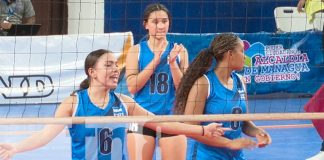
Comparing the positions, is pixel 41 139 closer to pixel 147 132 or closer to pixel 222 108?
pixel 147 132

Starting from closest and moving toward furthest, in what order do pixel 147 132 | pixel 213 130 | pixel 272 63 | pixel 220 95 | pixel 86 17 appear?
pixel 213 130 → pixel 220 95 → pixel 147 132 → pixel 272 63 → pixel 86 17

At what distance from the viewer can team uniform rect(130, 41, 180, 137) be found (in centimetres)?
451

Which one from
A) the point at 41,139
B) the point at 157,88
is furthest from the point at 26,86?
the point at 41,139

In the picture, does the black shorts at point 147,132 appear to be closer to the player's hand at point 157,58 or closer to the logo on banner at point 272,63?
the player's hand at point 157,58

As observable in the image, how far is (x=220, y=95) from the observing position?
382cm

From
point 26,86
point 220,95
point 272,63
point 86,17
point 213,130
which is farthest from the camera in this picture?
point 86,17

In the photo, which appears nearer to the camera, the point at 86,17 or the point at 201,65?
the point at 201,65

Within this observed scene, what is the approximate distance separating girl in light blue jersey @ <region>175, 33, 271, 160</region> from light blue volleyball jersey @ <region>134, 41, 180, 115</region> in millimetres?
560

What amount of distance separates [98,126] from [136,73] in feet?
2.72

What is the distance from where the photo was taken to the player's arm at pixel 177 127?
372 cm

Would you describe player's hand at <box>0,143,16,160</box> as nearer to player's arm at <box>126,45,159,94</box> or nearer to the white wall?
player's arm at <box>126,45,159,94</box>

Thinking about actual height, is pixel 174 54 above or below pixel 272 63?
above

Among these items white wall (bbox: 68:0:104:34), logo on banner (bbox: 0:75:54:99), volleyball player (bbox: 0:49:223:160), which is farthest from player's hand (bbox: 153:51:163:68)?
white wall (bbox: 68:0:104:34)

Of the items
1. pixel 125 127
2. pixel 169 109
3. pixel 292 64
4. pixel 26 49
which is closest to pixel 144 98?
pixel 169 109
